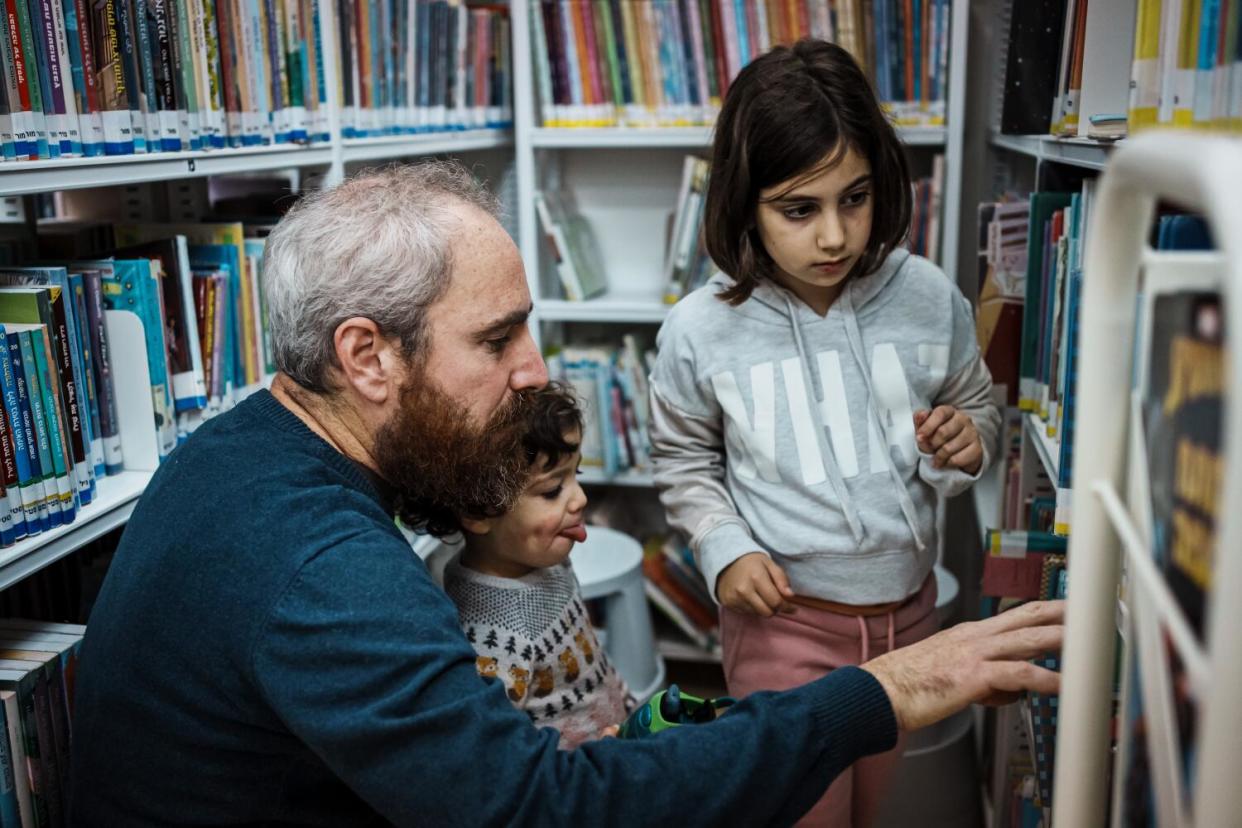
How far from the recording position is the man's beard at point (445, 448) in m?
1.22

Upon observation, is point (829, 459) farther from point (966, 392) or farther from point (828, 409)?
point (966, 392)

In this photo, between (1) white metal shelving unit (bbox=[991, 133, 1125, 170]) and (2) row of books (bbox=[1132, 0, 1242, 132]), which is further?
(1) white metal shelving unit (bbox=[991, 133, 1125, 170])

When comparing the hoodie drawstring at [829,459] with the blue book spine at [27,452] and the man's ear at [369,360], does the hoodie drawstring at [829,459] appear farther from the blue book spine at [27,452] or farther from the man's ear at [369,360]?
the blue book spine at [27,452]

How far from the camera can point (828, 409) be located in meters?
1.50

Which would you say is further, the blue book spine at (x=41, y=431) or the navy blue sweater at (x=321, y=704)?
the blue book spine at (x=41, y=431)

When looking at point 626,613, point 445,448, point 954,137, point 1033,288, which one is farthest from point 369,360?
point 954,137

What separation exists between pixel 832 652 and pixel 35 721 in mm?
1051

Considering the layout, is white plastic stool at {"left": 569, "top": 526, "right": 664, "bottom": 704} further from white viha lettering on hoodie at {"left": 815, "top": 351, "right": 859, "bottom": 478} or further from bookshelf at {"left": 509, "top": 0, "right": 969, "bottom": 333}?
white viha lettering on hoodie at {"left": 815, "top": 351, "right": 859, "bottom": 478}

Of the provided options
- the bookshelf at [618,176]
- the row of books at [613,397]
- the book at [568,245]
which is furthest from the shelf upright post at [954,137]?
the book at [568,245]

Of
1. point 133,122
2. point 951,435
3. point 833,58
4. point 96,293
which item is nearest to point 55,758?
point 96,293

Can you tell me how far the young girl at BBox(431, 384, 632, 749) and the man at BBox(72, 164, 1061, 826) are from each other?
0.16m

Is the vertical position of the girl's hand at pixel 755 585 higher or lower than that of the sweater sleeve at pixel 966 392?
lower

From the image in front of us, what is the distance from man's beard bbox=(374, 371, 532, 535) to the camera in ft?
4.01

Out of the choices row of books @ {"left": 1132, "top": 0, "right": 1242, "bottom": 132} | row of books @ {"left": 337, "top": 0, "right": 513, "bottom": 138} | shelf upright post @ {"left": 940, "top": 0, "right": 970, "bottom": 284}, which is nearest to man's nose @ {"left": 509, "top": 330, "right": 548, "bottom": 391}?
row of books @ {"left": 1132, "top": 0, "right": 1242, "bottom": 132}
